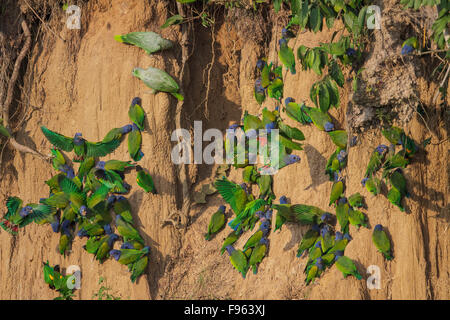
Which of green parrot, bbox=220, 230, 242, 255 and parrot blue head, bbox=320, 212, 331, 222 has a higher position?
parrot blue head, bbox=320, 212, 331, 222

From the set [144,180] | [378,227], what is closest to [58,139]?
[144,180]

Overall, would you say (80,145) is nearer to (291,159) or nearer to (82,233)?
(82,233)

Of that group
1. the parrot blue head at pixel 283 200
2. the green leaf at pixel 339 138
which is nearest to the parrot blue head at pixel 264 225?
the parrot blue head at pixel 283 200

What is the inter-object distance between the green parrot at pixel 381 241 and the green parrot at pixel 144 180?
1.72m

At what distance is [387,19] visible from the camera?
4777 millimetres

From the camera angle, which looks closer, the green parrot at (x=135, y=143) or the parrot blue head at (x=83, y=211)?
the parrot blue head at (x=83, y=211)

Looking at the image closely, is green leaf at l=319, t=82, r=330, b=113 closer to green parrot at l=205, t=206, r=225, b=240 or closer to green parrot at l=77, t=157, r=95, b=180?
green parrot at l=205, t=206, r=225, b=240

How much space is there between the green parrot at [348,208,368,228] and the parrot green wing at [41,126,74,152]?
7.24 feet

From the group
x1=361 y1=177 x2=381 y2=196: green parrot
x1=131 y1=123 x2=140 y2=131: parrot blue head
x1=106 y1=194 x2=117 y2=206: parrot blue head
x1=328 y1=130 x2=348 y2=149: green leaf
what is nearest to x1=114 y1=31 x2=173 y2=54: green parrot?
x1=131 y1=123 x2=140 y2=131: parrot blue head

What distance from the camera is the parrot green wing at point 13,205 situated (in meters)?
5.53

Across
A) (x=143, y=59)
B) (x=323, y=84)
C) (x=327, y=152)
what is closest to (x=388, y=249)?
(x=327, y=152)

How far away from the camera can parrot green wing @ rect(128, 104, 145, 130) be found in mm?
5363

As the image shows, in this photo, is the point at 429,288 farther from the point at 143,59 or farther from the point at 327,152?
the point at 143,59

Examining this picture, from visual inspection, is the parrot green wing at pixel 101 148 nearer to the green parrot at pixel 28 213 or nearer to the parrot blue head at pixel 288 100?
the green parrot at pixel 28 213
